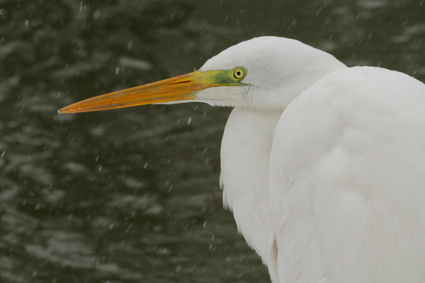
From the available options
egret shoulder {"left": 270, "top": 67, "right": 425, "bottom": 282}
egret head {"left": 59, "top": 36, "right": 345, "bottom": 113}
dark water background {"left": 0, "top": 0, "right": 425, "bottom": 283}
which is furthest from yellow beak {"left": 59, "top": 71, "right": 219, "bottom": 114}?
dark water background {"left": 0, "top": 0, "right": 425, "bottom": 283}

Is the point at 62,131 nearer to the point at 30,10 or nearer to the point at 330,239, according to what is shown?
the point at 30,10

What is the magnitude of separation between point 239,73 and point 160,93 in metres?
0.27

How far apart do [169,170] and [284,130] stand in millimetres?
2550

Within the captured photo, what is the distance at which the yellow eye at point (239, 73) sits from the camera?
1.75 meters

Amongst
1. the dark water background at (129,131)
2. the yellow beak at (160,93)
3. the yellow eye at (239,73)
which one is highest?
the yellow eye at (239,73)

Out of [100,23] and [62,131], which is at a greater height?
[100,23]

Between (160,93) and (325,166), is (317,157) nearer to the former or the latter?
(325,166)

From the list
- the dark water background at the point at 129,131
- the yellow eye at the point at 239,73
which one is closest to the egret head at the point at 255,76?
the yellow eye at the point at 239,73

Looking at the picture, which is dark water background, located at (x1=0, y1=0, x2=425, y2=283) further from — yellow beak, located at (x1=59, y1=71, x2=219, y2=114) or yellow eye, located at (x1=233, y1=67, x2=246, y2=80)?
yellow eye, located at (x1=233, y1=67, x2=246, y2=80)

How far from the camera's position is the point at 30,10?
16.3 feet

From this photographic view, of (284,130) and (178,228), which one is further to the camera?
(178,228)

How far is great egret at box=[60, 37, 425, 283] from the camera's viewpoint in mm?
1391

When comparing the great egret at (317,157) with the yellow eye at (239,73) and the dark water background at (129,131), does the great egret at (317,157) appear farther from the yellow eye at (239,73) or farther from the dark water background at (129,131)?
the dark water background at (129,131)

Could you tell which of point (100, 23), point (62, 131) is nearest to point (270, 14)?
point (100, 23)
